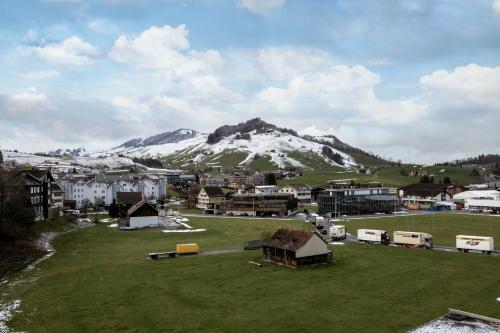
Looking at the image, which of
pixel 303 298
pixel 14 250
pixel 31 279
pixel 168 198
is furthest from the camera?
pixel 168 198

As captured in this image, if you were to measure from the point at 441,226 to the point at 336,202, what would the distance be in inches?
1095

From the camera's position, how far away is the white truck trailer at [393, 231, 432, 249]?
2419 inches

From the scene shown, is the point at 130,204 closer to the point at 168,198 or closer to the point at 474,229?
the point at 168,198

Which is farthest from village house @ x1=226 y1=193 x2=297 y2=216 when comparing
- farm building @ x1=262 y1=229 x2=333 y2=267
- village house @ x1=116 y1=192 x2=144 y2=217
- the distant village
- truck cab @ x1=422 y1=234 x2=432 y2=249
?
farm building @ x1=262 y1=229 x2=333 y2=267

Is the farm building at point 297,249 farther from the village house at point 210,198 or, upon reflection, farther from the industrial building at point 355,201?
the village house at point 210,198

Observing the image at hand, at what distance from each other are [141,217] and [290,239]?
45022mm

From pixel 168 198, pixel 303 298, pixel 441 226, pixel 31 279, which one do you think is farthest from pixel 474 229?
pixel 168 198

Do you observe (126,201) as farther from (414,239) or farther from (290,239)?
(414,239)

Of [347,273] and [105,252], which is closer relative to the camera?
[347,273]

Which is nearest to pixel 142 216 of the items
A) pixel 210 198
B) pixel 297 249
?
pixel 210 198

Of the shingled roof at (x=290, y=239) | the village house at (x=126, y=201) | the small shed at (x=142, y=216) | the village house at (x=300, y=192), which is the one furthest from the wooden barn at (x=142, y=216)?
the village house at (x=300, y=192)

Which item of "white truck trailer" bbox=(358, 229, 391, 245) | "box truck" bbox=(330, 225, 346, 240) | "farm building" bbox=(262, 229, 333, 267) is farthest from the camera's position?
"box truck" bbox=(330, 225, 346, 240)

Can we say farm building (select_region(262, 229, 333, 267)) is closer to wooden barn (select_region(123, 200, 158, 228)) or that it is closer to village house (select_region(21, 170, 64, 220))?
wooden barn (select_region(123, 200, 158, 228))

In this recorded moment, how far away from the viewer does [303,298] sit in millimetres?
36781
